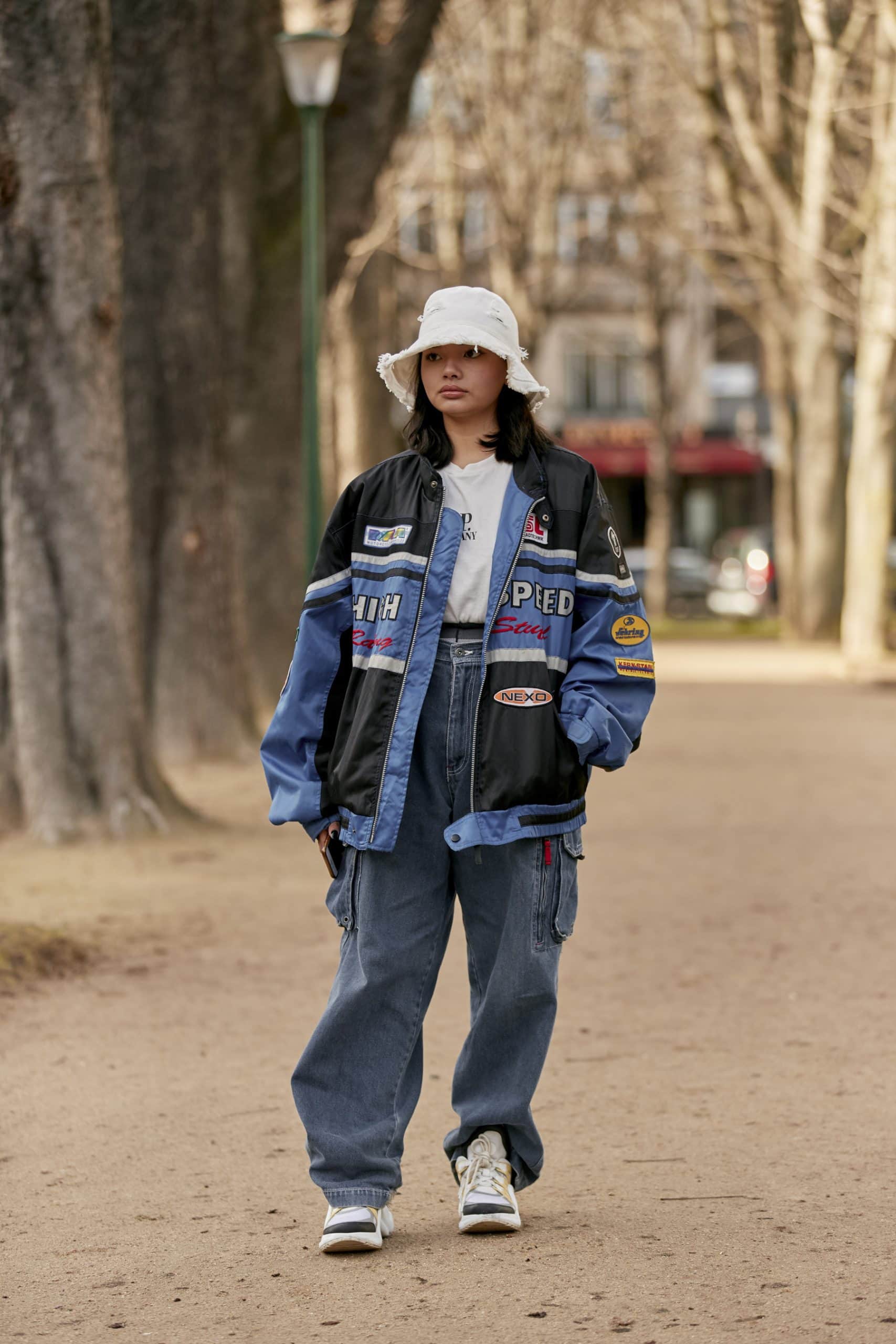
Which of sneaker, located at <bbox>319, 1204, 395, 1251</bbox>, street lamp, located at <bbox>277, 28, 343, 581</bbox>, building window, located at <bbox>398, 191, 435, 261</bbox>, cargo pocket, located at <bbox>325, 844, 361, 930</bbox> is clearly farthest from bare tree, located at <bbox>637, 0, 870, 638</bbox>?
sneaker, located at <bbox>319, 1204, 395, 1251</bbox>

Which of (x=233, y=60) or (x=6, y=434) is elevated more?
(x=233, y=60)

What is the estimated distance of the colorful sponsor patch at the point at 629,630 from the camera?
13.3 feet

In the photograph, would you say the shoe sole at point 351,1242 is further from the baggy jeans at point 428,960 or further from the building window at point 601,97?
the building window at point 601,97

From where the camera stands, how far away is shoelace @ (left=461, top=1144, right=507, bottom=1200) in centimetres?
412

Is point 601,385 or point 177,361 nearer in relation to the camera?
point 177,361

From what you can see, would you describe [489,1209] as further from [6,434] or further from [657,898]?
[6,434]

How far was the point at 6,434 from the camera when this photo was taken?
9.20m

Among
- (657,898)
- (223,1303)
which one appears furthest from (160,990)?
(223,1303)

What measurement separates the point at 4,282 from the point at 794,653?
56.0 feet

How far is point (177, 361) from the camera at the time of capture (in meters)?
12.0

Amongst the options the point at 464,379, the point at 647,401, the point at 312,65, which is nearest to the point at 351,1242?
the point at 464,379

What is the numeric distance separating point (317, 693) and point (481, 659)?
36 cm

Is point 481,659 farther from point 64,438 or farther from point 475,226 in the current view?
point 475,226

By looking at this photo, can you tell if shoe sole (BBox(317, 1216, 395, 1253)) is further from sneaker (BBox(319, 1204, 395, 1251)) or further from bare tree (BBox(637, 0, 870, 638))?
bare tree (BBox(637, 0, 870, 638))
